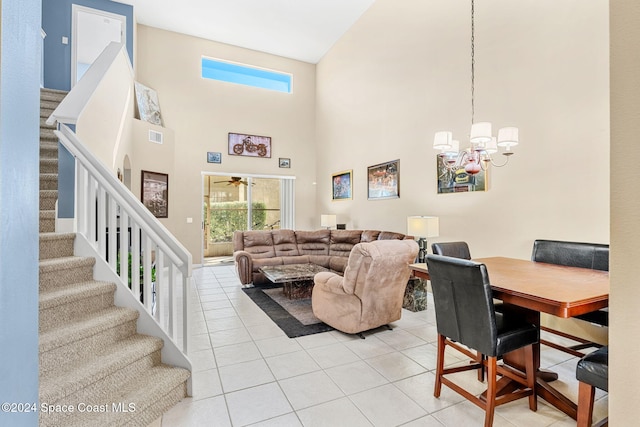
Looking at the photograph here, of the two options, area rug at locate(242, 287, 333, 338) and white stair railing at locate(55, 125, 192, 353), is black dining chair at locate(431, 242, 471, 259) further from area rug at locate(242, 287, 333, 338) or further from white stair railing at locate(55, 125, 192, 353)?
white stair railing at locate(55, 125, 192, 353)

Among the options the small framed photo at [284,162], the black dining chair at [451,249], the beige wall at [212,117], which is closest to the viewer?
the black dining chair at [451,249]

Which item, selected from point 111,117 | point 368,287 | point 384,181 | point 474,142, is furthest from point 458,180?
point 111,117

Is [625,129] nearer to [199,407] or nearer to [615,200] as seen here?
[615,200]

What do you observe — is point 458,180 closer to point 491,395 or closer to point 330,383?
point 491,395

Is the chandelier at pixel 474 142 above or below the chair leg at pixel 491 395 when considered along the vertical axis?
above

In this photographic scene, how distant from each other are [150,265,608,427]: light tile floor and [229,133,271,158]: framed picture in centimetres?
519

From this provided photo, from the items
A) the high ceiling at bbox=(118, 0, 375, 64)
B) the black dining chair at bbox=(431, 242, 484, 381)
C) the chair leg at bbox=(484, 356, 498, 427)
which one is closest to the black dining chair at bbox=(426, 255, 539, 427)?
the chair leg at bbox=(484, 356, 498, 427)

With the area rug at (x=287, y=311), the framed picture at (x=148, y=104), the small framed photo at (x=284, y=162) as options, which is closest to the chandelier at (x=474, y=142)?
the area rug at (x=287, y=311)

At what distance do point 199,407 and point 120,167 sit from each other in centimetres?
423

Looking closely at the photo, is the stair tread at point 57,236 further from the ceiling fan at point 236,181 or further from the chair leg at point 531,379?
the ceiling fan at point 236,181

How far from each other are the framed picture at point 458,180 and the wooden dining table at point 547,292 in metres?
1.56

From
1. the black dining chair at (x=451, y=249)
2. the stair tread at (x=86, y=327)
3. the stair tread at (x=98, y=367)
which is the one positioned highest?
the black dining chair at (x=451, y=249)

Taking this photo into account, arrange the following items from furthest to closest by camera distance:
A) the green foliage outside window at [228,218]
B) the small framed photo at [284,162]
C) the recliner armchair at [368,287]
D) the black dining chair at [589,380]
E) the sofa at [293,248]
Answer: the small framed photo at [284,162]
the green foliage outside window at [228,218]
the sofa at [293,248]
the recliner armchair at [368,287]
the black dining chair at [589,380]

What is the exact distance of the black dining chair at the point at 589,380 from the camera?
1.58 metres
